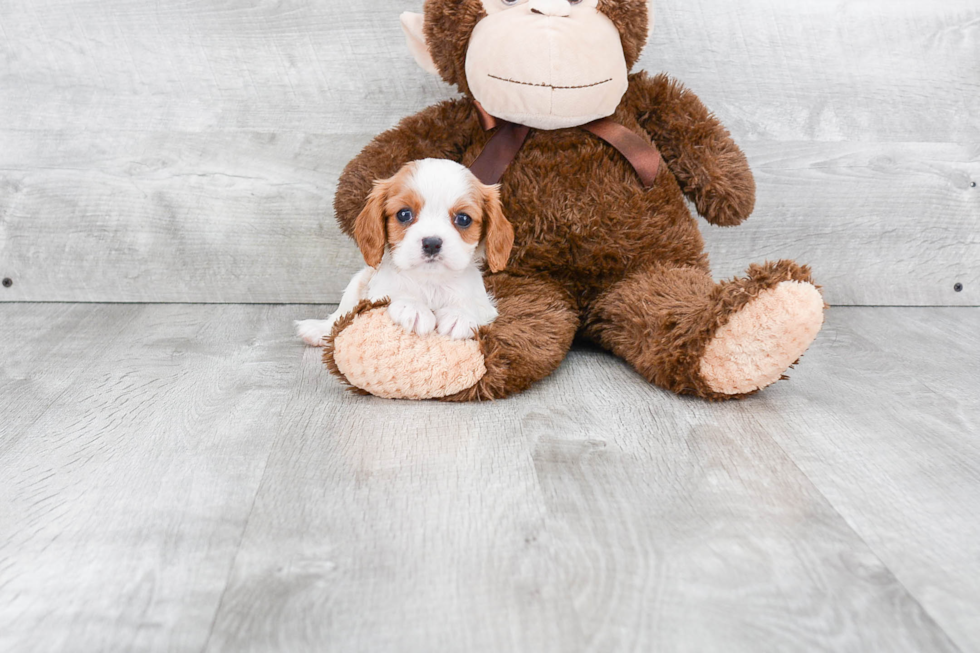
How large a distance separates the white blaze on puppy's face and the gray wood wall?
546 millimetres

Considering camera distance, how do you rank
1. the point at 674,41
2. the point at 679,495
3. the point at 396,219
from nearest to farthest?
the point at 679,495
the point at 396,219
the point at 674,41

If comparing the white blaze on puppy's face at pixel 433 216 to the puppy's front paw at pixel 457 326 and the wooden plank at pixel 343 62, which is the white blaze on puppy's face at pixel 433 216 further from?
the wooden plank at pixel 343 62

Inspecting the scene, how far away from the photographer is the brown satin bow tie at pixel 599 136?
1.34 metres

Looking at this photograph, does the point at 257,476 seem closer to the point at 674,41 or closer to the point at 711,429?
the point at 711,429

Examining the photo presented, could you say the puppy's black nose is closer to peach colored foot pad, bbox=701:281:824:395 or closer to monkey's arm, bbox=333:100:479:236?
monkey's arm, bbox=333:100:479:236

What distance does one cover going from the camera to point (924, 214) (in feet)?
5.89

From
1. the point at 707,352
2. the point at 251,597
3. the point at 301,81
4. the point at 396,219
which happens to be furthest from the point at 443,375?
the point at 301,81

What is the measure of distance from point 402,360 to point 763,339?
474 mm

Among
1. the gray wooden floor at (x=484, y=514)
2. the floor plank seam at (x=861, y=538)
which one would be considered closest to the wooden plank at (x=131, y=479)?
the gray wooden floor at (x=484, y=514)

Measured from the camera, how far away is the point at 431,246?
1.15 meters

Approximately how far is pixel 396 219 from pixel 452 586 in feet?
2.00

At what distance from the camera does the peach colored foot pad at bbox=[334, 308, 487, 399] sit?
3.71 feet

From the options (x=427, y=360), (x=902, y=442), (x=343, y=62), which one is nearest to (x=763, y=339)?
(x=902, y=442)

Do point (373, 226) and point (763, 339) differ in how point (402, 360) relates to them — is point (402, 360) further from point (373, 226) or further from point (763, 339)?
point (763, 339)
